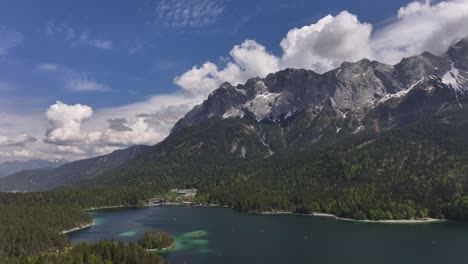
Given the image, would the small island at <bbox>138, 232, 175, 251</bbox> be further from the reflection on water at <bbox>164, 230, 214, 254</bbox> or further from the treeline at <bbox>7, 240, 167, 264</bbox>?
the treeline at <bbox>7, 240, 167, 264</bbox>

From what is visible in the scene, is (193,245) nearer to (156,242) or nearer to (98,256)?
(156,242)

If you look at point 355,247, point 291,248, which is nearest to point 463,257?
point 355,247

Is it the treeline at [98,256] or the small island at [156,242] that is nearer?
the treeline at [98,256]

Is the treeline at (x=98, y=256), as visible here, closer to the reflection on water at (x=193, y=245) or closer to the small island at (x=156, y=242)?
the small island at (x=156, y=242)

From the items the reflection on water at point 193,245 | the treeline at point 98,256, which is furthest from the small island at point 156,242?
the treeline at point 98,256

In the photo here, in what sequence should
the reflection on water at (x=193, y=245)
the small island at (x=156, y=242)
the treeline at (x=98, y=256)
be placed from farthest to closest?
the small island at (x=156, y=242), the reflection on water at (x=193, y=245), the treeline at (x=98, y=256)

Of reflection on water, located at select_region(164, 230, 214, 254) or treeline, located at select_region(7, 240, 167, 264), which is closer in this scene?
treeline, located at select_region(7, 240, 167, 264)

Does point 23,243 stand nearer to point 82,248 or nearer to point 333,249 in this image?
point 82,248

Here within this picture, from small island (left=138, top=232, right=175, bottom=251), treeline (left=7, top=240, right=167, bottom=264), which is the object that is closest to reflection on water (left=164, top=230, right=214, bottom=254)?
small island (left=138, top=232, right=175, bottom=251)
